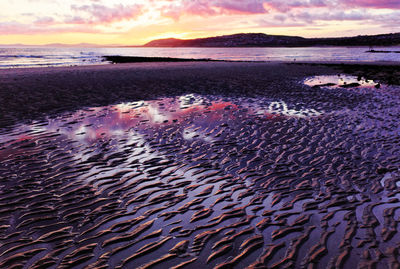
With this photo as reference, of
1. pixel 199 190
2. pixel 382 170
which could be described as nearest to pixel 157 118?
pixel 199 190

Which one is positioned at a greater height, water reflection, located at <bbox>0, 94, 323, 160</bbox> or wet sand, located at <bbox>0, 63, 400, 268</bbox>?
water reflection, located at <bbox>0, 94, 323, 160</bbox>

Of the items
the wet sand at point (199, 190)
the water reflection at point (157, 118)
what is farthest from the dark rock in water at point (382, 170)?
the water reflection at point (157, 118)

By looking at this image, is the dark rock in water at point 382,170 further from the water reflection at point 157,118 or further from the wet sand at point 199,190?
the water reflection at point 157,118

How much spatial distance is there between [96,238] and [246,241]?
303 cm

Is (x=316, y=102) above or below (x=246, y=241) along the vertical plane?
above

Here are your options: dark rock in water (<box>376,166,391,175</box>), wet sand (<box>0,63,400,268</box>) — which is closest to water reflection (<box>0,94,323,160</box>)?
wet sand (<box>0,63,400,268</box>)

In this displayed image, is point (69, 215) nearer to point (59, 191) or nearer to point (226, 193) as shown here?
point (59, 191)

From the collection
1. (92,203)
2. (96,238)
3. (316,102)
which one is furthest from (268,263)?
(316,102)

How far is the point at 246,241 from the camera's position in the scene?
5.61m

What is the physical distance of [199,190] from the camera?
7.74 metres

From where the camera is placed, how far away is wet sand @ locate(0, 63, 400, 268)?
5305 mm

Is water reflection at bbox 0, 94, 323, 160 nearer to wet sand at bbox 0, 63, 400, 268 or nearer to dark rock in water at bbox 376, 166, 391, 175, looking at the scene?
wet sand at bbox 0, 63, 400, 268

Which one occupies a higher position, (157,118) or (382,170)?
(157,118)

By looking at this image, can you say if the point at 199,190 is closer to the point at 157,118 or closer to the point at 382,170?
the point at 382,170
